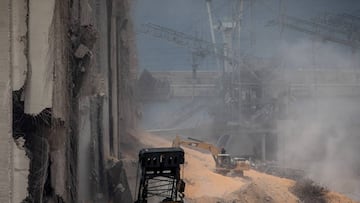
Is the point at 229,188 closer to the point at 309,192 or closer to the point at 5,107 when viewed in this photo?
the point at 309,192

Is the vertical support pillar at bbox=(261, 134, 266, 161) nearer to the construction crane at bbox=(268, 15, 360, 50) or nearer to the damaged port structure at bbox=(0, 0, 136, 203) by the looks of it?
the construction crane at bbox=(268, 15, 360, 50)

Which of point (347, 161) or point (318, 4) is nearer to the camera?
point (347, 161)

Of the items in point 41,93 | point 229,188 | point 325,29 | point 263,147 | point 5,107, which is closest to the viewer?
point 5,107

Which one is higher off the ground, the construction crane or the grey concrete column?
the construction crane

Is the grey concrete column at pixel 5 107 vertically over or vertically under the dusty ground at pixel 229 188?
over

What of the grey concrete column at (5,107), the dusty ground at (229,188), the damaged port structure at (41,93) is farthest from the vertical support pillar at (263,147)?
the grey concrete column at (5,107)

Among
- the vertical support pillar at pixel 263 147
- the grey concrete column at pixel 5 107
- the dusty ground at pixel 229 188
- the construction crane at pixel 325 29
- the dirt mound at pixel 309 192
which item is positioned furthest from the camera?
the construction crane at pixel 325 29

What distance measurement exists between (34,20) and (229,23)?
31.6m

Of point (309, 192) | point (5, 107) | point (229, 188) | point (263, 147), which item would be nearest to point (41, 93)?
point (5, 107)

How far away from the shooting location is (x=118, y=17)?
18906 mm

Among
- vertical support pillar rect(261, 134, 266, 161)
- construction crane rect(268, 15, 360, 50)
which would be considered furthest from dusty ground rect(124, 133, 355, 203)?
construction crane rect(268, 15, 360, 50)

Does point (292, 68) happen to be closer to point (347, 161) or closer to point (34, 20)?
point (347, 161)

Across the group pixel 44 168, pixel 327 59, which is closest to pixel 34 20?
pixel 44 168

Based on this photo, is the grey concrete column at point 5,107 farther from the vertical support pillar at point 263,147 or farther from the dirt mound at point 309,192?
the vertical support pillar at point 263,147
